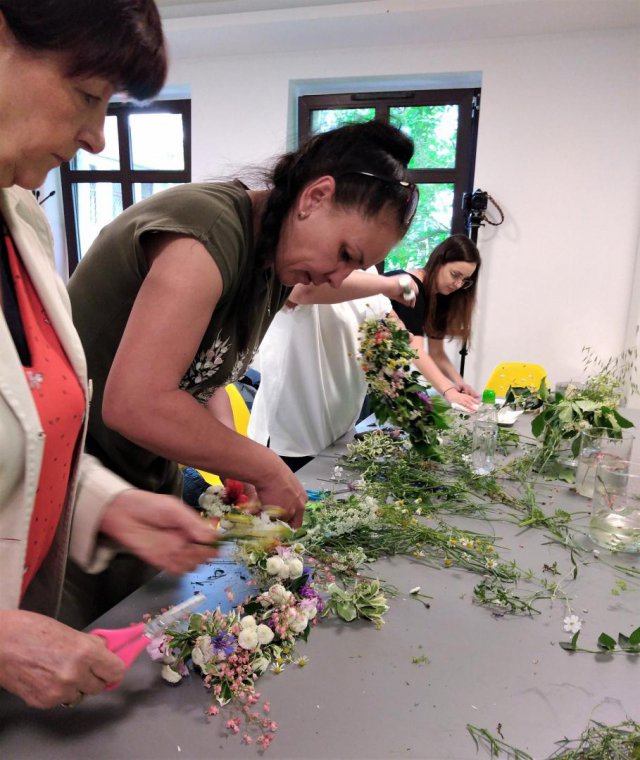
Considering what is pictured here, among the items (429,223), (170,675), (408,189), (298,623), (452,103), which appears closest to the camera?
(170,675)

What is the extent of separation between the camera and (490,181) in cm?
449

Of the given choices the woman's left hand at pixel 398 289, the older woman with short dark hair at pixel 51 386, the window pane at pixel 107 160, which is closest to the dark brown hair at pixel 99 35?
the older woman with short dark hair at pixel 51 386

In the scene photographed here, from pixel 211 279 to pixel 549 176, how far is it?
161 inches

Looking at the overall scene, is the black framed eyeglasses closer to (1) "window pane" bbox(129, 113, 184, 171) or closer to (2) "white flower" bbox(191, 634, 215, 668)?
(2) "white flower" bbox(191, 634, 215, 668)

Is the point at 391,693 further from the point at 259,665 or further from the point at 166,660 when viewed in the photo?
the point at 166,660

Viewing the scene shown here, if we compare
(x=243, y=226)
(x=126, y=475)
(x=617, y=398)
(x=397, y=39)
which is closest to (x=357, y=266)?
(x=243, y=226)

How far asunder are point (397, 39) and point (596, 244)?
2185 millimetres

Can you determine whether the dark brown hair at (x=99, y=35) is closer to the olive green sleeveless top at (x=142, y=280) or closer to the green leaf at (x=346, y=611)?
the olive green sleeveless top at (x=142, y=280)

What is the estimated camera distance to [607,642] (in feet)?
3.02

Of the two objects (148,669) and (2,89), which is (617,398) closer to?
(148,669)

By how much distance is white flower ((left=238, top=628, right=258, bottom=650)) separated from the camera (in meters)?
0.83

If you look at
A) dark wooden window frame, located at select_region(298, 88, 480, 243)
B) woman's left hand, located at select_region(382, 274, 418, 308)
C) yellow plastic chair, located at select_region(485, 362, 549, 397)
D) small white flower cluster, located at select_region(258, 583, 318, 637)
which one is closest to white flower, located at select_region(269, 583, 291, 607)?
small white flower cluster, located at select_region(258, 583, 318, 637)

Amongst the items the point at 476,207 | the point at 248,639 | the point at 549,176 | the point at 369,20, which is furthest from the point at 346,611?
the point at 369,20

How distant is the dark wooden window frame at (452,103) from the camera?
4.64 meters
